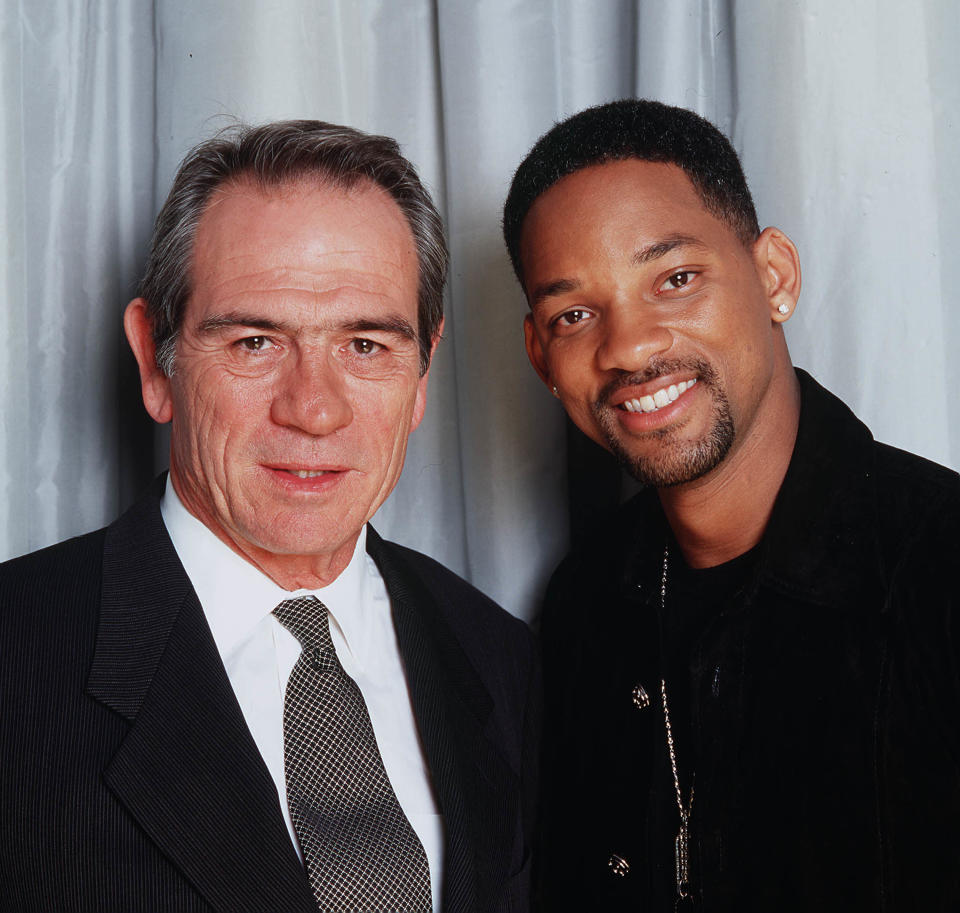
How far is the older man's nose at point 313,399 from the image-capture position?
1432 millimetres

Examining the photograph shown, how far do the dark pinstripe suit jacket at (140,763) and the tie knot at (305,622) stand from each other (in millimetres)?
135

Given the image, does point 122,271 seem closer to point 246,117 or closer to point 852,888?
point 246,117

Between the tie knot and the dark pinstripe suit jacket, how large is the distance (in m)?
0.14

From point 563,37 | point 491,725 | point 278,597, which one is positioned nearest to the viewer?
point 278,597

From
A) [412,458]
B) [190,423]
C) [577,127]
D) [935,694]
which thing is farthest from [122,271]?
[935,694]

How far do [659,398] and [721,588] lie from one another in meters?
0.33

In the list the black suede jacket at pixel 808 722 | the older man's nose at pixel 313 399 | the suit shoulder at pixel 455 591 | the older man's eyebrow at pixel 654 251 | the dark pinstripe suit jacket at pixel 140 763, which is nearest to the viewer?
the dark pinstripe suit jacket at pixel 140 763

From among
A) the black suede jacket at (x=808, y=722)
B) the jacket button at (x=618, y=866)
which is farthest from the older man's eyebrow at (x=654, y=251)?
the jacket button at (x=618, y=866)

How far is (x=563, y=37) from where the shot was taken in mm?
2023

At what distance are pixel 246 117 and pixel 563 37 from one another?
64 centimetres

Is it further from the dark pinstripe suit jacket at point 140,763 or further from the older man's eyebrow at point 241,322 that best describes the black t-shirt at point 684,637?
the older man's eyebrow at point 241,322

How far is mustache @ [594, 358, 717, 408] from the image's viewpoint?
1.53 m

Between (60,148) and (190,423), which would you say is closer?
(190,423)

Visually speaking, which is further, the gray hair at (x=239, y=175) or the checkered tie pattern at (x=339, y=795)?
the gray hair at (x=239, y=175)
